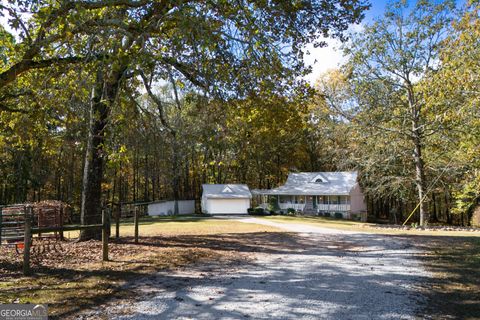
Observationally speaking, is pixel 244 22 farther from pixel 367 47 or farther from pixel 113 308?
pixel 367 47

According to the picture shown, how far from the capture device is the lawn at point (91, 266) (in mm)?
5539

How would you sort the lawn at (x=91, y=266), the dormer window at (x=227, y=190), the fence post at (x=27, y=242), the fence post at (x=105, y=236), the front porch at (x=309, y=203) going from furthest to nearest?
the front porch at (x=309, y=203) < the dormer window at (x=227, y=190) < the fence post at (x=105, y=236) < the fence post at (x=27, y=242) < the lawn at (x=91, y=266)

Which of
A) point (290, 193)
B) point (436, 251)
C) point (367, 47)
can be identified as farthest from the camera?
point (290, 193)

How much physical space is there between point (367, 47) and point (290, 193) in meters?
19.2

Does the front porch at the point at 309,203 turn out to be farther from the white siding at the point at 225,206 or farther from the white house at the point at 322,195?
the white siding at the point at 225,206

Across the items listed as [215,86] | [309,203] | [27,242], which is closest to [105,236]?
[27,242]

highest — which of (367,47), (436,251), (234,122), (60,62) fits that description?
(367,47)

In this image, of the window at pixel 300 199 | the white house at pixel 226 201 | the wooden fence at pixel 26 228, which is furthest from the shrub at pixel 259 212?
the wooden fence at pixel 26 228

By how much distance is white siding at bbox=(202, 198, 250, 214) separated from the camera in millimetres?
37344

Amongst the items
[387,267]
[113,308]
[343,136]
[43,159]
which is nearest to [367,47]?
[343,136]

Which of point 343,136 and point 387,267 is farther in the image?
point 343,136

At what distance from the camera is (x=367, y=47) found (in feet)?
75.2

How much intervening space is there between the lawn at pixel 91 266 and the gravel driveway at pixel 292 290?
0.58 meters

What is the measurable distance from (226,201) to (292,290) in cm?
3145
